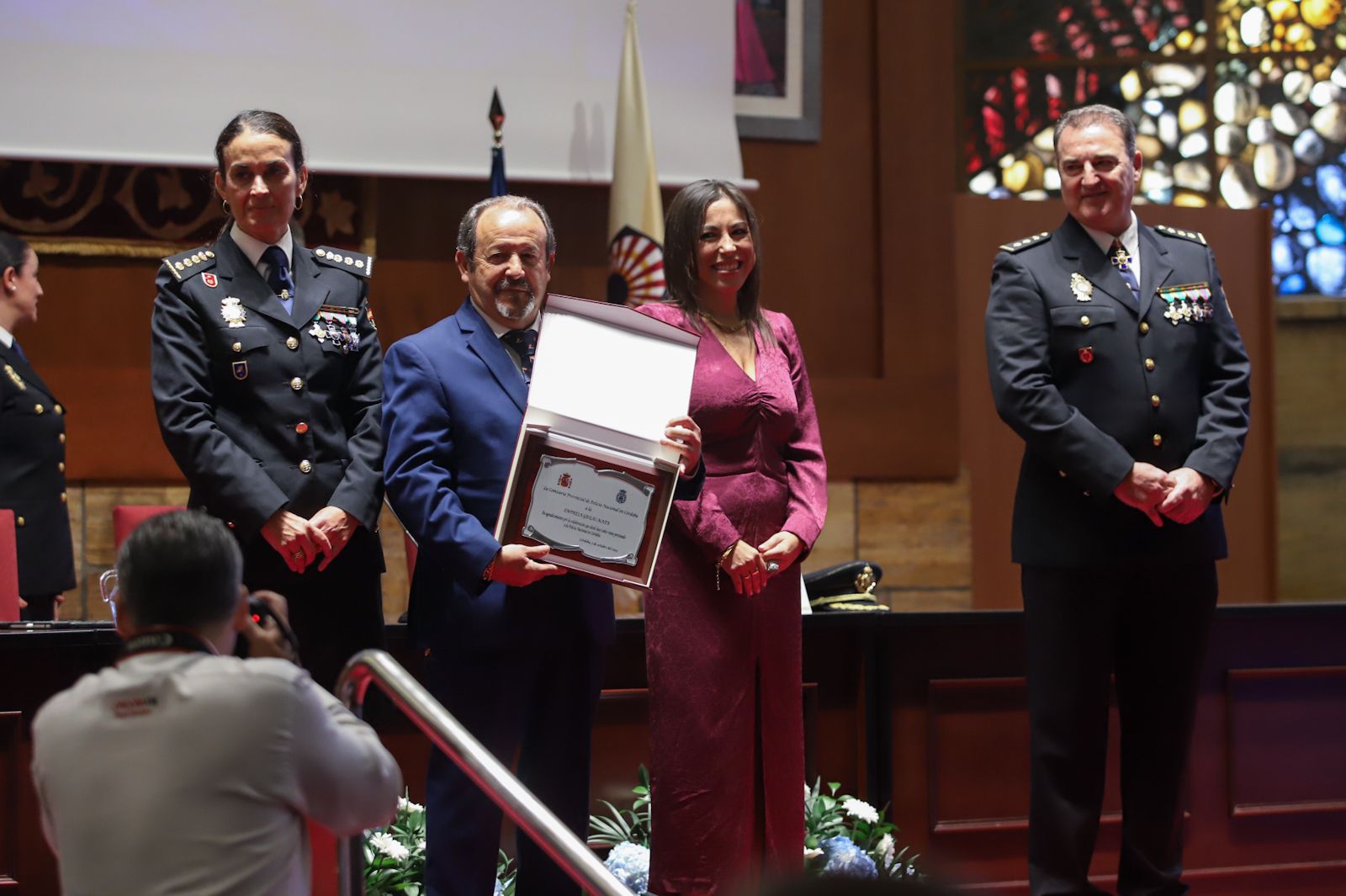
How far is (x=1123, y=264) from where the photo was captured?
300 cm

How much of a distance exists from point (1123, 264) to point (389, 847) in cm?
199

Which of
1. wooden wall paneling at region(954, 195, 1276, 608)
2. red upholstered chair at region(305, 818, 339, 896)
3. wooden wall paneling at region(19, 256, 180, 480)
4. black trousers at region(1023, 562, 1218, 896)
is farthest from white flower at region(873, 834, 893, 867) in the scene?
wooden wall paneling at region(19, 256, 180, 480)

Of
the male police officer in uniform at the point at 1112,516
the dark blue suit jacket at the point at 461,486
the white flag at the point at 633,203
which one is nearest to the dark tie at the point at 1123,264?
the male police officer in uniform at the point at 1112,516

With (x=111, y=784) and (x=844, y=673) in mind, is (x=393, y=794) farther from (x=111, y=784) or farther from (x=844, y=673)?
(x=844, y=673)

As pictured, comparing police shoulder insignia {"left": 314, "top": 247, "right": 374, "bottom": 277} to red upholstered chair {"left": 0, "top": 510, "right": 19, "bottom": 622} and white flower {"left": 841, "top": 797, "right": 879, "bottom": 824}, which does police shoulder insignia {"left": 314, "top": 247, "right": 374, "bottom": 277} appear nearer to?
red upholstered chair {"left": 0, "top": 510, "right": 19, "bottom": 622}

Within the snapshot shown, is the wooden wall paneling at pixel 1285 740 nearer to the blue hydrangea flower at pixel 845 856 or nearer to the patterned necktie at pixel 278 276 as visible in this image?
the blue hydrangea flower at pixel 845 856

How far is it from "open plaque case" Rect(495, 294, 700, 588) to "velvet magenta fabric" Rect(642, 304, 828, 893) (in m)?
0.20

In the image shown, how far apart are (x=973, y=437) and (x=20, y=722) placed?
13.4ft

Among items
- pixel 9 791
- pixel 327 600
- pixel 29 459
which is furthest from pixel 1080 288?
pixel 29 459

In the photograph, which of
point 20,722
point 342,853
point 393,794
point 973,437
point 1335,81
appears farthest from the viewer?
point 1335,81

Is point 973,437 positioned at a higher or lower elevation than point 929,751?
higher

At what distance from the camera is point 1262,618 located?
3.61 meters

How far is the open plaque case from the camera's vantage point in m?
2.34

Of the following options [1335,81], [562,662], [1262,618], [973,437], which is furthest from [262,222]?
[1335,81]
